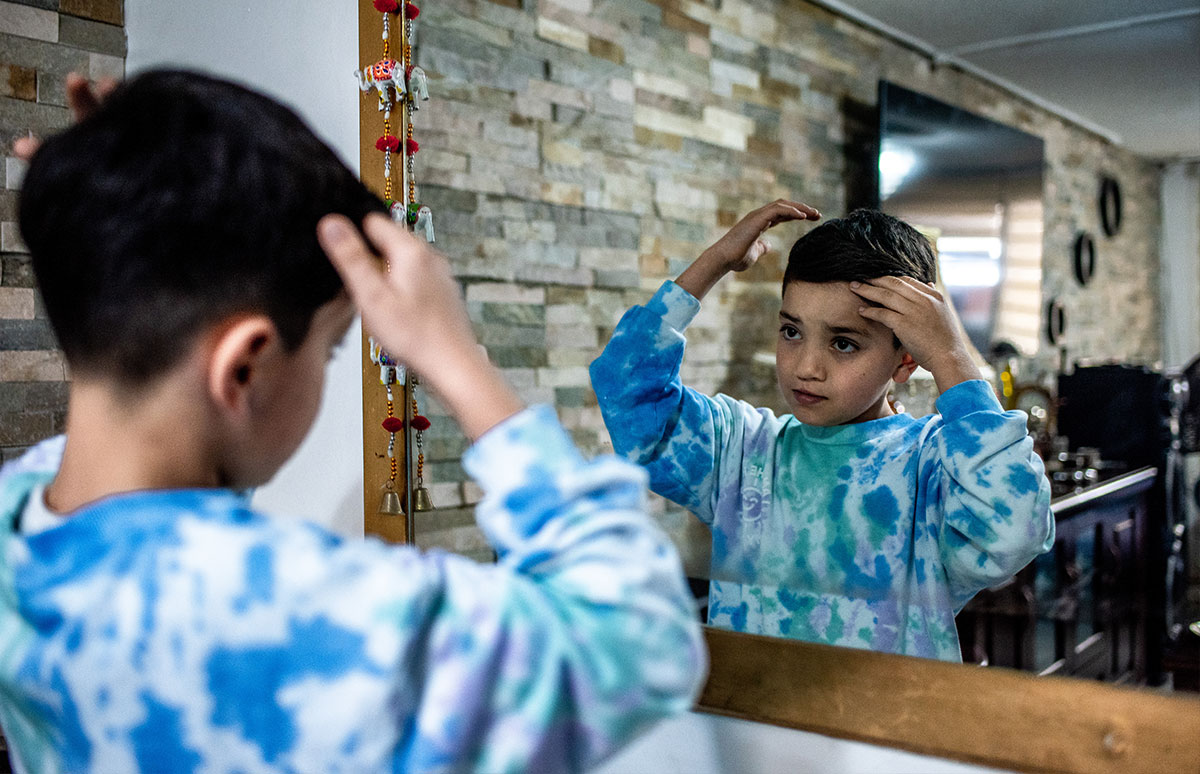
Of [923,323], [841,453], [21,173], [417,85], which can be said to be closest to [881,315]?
[923,323]

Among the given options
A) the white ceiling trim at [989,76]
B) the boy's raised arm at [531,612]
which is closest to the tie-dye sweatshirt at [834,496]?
Answer: the white ceiling trim at [989,76]

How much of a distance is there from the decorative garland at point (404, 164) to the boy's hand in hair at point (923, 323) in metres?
0.55

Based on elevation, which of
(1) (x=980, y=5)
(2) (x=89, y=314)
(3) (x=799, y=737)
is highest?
(1) (x=980, y=5)

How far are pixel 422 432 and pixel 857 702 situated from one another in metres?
0.61

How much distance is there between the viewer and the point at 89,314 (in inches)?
18.5

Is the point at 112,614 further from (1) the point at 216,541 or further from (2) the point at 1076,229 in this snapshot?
(2) the point at 1076,229

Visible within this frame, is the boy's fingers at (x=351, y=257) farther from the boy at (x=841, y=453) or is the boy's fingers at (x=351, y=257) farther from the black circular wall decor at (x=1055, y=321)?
the black circular wall decor at (x=1055, y=321)

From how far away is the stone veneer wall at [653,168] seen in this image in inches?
30.3

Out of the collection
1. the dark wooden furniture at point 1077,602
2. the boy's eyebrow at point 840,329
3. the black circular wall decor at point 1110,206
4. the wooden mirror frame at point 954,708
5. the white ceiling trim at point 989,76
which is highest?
the white ceiling trim at point 989,76

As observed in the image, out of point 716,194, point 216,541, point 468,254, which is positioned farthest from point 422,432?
point 216,541

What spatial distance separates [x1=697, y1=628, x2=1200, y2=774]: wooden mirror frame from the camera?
65 centimetres

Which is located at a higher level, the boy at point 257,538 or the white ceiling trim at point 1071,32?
the white ceiling trim at point 1071,32

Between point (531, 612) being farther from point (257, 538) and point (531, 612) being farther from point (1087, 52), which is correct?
point (1087, 52)

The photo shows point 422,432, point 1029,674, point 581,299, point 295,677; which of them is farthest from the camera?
point 422,432
